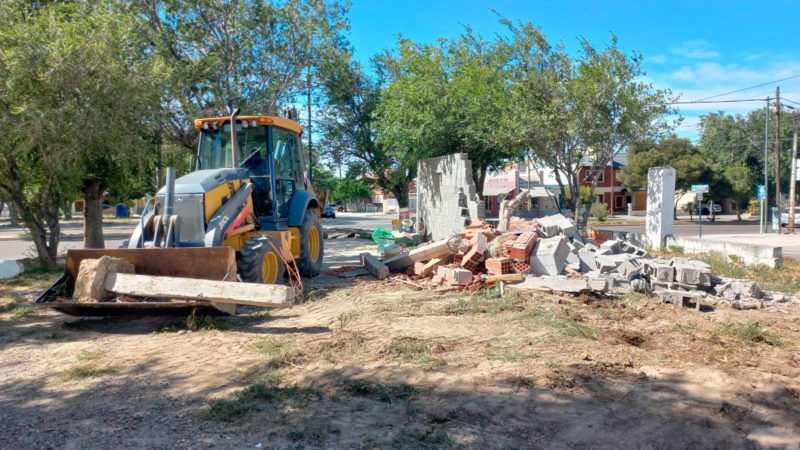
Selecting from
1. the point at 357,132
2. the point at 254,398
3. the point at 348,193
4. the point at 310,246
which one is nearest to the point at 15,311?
the point at 310,246

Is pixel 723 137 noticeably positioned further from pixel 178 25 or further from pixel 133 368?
pixel 133 368

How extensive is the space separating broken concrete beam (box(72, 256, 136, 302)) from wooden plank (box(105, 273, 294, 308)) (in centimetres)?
12

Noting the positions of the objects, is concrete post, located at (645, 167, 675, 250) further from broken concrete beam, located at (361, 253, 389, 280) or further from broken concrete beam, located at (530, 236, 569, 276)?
broken concrete beam, located at (361, 253, 389, 280)

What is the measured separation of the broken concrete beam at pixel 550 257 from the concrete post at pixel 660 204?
612cm

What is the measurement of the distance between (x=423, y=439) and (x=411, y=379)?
1103 millimetres

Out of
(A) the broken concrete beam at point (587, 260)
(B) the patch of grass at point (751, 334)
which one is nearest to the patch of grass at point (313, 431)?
(B) the patch of grass at point (751, 334)

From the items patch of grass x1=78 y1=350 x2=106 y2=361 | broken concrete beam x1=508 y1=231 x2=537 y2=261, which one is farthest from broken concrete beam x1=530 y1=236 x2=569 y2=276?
patch of grass x1=78 y1=350 x2=106 y2=361

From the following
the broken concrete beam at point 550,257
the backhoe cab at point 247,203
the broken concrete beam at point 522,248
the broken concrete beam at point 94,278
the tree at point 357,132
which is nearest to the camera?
the broken concrete beam at point 94,278

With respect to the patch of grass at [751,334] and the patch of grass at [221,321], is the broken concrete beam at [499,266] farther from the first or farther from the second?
the patch of grass at [221,321]

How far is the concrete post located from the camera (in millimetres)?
14070

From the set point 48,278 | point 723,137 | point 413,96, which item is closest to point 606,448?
point 48,278

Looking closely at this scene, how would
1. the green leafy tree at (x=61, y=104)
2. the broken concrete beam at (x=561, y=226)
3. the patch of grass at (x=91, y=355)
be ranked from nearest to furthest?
the patch of grass at (x=91, y=355) < the green leafy tree at (x=61, y=104) < the broken concrete beam at (x=561, y=226)

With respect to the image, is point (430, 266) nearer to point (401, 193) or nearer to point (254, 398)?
point (254, 398)

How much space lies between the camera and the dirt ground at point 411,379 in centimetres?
378
